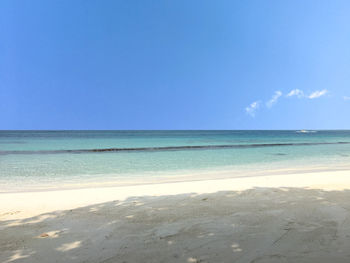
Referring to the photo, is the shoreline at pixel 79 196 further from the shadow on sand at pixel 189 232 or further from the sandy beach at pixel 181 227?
the shadow on sand at pixel 189 232

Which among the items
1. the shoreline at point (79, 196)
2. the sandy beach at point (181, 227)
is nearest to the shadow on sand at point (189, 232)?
the sandy beach at point (181, 227)

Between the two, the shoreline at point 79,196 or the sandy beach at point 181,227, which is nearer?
the sandy beach at point 181,227

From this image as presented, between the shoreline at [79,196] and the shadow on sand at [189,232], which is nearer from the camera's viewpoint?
the shadow on sand at [189,232]

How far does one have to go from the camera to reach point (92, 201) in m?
6.08

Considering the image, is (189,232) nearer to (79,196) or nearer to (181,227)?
(181,227)

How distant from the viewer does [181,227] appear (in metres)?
4.07

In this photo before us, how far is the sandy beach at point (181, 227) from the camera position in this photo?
3141 millimetres

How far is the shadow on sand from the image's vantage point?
Result: 3.11 meters

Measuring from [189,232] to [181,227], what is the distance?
252 mm

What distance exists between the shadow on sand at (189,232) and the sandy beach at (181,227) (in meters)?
0.01

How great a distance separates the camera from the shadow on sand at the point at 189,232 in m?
3.11

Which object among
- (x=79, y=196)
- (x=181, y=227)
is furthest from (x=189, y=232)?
(x=79, y=196)

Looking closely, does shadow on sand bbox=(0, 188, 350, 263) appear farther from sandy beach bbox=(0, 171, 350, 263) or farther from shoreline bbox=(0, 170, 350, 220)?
shoreline bbox=(0, 170, 350, 220)

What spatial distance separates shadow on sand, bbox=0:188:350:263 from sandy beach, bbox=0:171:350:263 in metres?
0.01
